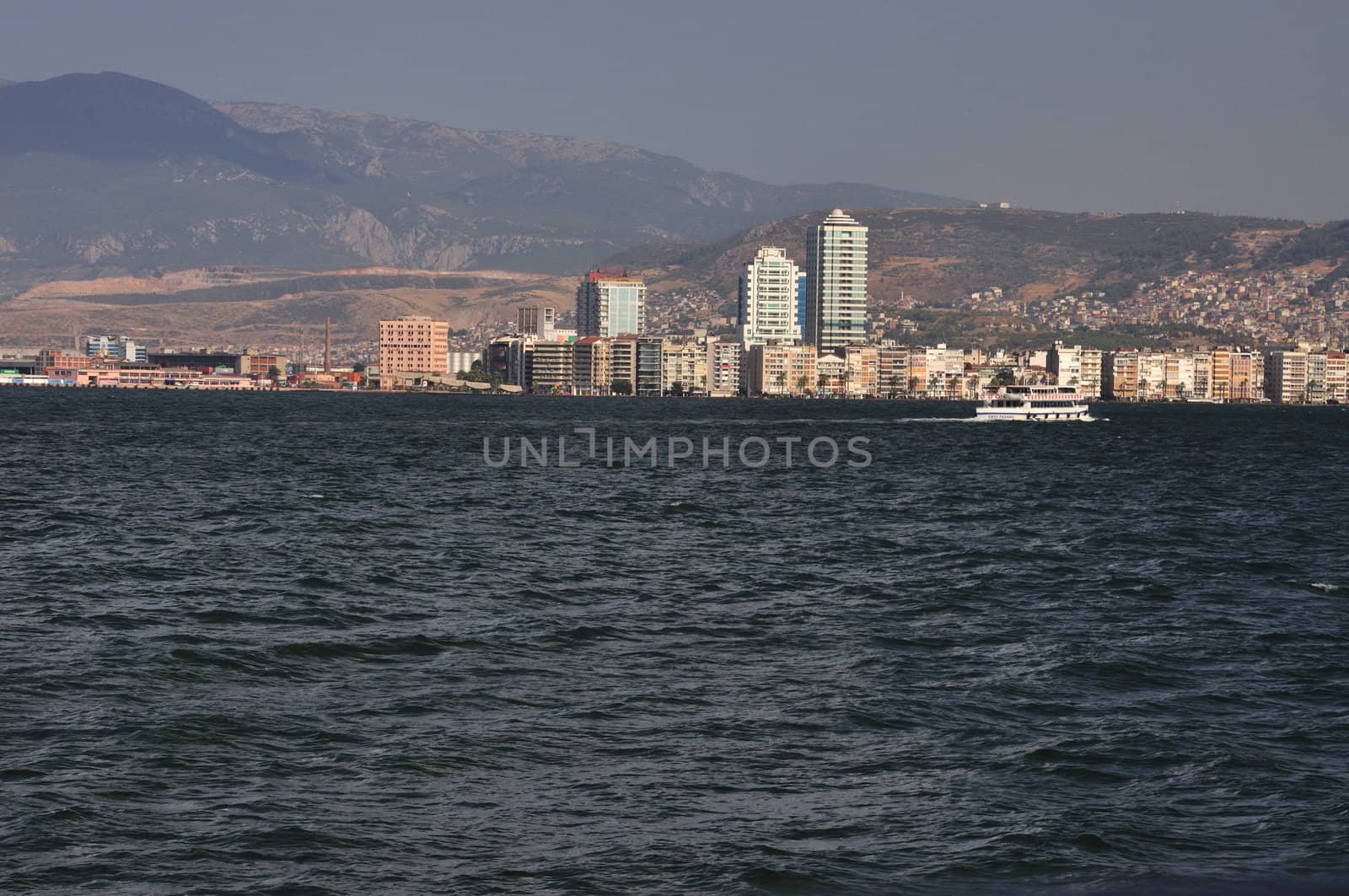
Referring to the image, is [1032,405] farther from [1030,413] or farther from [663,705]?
[663,705]

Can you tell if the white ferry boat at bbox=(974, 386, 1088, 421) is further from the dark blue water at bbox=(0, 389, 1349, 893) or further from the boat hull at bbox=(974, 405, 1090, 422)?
the dark blue water at bbox=(0, 389, 1349, 893)

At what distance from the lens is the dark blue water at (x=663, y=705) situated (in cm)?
1788

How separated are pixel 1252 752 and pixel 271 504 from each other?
43.7 meters

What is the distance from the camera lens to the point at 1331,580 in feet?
136

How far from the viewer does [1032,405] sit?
194375 mm

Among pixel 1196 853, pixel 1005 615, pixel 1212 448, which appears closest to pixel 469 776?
pixel 1196 853

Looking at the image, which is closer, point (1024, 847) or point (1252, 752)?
point (1024, 847)

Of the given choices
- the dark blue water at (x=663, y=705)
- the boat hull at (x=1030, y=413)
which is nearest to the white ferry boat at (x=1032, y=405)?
the boat hull at (x=1030, y=413)

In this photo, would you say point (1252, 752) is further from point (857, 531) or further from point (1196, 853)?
point (857, 531)

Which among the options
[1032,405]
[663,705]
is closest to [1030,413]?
[1032,405]

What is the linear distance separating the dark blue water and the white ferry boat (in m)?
137

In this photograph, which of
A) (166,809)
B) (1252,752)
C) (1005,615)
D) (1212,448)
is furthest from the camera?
(1212,448)

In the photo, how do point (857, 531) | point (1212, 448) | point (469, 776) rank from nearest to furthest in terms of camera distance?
point (469, 776)
point (857, 531)
point (1212, 448)

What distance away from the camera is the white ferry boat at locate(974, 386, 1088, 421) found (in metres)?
192
